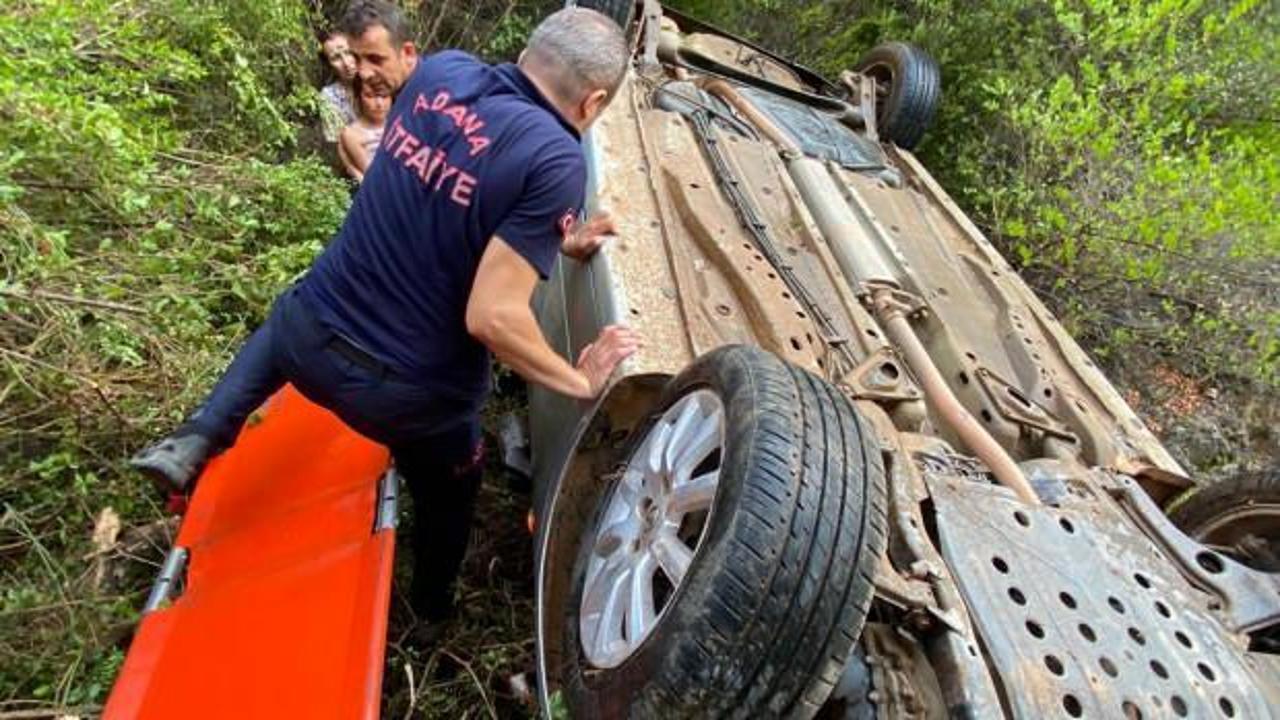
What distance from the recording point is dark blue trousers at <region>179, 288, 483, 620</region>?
2043 millimetres

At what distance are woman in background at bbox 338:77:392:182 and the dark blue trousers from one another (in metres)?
1.49

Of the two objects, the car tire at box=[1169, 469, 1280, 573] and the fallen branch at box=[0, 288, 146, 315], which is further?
the fallen branch at box=[0, 288, 146, 315]

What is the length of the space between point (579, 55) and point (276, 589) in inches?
59.6

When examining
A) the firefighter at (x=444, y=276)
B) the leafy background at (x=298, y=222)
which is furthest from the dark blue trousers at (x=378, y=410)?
the leafy background at (x=298, y=222)

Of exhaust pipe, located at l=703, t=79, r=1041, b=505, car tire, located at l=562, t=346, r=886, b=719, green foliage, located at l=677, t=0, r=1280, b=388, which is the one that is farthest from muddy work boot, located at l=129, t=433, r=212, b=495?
green foliage, located at l=677, t=0, r=1280, b=388

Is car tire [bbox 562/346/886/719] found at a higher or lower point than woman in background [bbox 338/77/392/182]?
higher

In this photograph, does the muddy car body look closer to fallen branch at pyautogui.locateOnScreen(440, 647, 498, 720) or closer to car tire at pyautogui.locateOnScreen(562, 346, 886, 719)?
car tire at pyautogui.locateOnScreen(562, 346, 886, 719)

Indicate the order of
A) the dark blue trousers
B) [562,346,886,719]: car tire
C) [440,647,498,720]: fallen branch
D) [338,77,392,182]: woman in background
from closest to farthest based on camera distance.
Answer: [562,346,886,719]: car tire < the dark blue trousers < [440,647,498,720]: fallen branch < [338,77,392,182]: woman in background

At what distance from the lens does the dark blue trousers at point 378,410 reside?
2.04 m

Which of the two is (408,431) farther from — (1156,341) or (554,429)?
(1156,341)

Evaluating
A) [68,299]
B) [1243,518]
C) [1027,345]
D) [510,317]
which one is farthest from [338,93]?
[1243,518]

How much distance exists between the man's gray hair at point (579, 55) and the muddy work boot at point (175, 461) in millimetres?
1319

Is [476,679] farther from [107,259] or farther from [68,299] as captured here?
[107,259]

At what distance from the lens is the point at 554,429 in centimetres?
258
